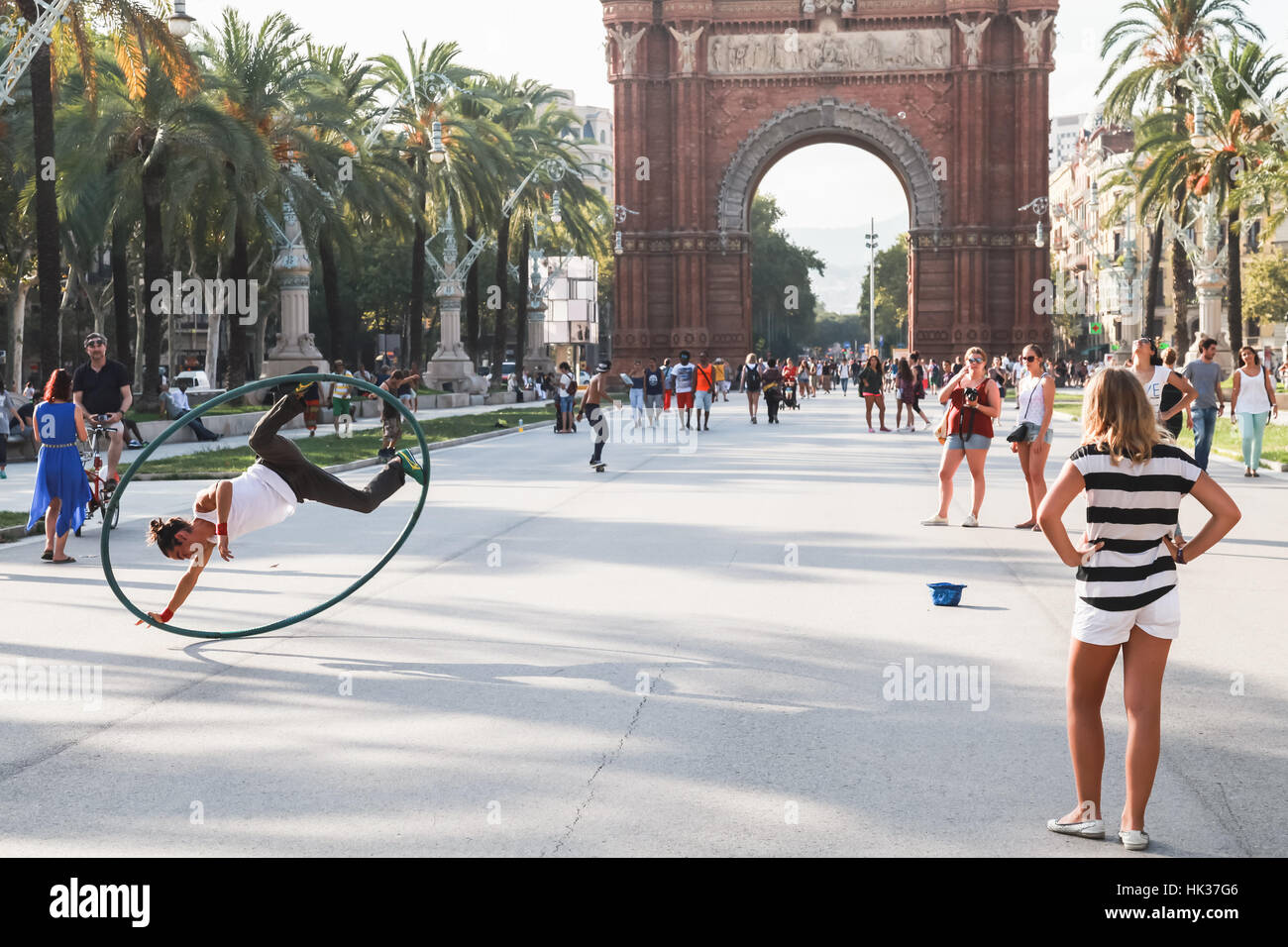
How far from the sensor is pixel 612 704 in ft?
25.2

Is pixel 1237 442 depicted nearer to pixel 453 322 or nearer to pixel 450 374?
pixel 450 374

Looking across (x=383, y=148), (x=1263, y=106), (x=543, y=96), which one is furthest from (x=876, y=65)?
(x=1263, y=106)

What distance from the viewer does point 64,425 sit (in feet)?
45.9

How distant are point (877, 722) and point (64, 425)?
9.18 meters

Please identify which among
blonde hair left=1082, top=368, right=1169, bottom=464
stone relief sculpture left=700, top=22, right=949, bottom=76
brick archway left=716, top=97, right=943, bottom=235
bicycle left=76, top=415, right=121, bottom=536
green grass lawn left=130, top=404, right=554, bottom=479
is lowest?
green grass lawn left=130, top=404, right=554, bottom=479

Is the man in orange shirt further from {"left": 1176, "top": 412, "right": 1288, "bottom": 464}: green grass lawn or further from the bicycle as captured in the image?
the bicycle

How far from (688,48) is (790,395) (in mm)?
23718

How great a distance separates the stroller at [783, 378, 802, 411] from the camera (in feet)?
163

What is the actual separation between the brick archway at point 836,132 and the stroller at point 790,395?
17007 mm

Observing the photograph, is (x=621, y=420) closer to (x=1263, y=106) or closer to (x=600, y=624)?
(x=1263, y=106)

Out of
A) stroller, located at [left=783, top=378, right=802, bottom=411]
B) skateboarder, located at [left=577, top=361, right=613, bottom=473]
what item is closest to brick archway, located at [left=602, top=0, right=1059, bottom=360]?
stroller, located at [left=783, top=378, right=802, bottom=411]

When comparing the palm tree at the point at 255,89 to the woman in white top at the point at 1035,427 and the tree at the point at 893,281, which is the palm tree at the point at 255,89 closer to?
the woman in white top at the point at 1035,427

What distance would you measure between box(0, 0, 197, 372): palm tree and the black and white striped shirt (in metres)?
24.2

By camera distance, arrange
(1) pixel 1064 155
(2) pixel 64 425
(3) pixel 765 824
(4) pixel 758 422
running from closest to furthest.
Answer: (3) pixel 765 824 → (2) pixel 64 425 → (4) pixel 758 422 → (1) pixel 1064 155
